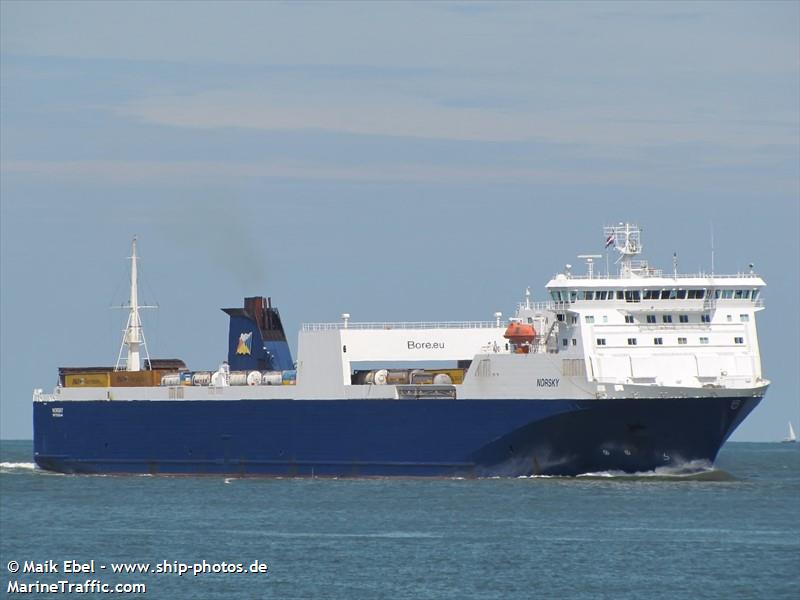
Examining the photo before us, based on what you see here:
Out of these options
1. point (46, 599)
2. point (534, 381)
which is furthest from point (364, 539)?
point (534, 381)

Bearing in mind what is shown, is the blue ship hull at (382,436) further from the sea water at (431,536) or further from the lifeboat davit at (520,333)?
the lifeboat davit at (520,333)

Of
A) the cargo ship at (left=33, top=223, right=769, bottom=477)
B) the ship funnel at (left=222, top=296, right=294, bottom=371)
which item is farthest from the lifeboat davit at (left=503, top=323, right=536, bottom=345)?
the ship funnel at (left=222, top=296, right=294, bottom=371)

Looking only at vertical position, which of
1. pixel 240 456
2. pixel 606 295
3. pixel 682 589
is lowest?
pixel 682 589

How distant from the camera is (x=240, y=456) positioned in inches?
2499

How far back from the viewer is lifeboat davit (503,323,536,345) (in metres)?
57.4

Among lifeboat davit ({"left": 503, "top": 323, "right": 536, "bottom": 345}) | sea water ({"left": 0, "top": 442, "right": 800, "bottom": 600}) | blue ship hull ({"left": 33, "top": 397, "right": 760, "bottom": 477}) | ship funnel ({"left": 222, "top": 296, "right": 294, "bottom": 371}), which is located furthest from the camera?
ship funnel ({"left": 222, "top": 296, "right": 294, "bottom": 371})

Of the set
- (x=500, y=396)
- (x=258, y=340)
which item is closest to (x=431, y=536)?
(x=500, y=396)

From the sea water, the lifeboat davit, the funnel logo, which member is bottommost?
the sea water

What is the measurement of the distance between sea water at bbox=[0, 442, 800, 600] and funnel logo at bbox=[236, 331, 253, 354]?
876 centimetres

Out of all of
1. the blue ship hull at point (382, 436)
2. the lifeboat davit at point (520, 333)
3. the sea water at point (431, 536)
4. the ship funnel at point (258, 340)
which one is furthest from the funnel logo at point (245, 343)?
the lifeboat davit at point (520, 333)

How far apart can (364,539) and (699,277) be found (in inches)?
675

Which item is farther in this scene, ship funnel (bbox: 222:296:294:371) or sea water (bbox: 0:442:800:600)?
ship funnel (bbox: 222:296:294:371)

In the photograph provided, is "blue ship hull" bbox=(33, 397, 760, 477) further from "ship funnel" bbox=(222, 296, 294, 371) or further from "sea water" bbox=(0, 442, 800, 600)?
"ship funnel" bbox=(222, 296, 294, 371)

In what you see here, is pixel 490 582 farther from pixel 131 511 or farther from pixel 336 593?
pixel 131 511
